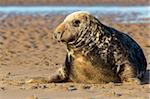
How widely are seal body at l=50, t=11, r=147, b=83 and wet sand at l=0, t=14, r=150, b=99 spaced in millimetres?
211

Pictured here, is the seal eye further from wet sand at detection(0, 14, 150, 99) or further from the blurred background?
the blurred background

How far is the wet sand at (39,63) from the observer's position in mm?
6379

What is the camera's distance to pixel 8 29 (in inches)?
677

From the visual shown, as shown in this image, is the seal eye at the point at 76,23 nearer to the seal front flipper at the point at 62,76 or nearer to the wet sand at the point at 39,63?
the seal front flipper at the point at 62,76

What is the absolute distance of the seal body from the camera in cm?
720

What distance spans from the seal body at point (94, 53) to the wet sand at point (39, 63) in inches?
8.3

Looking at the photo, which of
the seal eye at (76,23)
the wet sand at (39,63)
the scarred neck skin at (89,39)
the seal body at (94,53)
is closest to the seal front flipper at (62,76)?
the seal body at (94,53)

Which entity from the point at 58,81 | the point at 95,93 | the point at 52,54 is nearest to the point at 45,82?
the point at 58,81

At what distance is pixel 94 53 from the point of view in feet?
23.7

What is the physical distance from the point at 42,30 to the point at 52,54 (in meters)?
5.64
